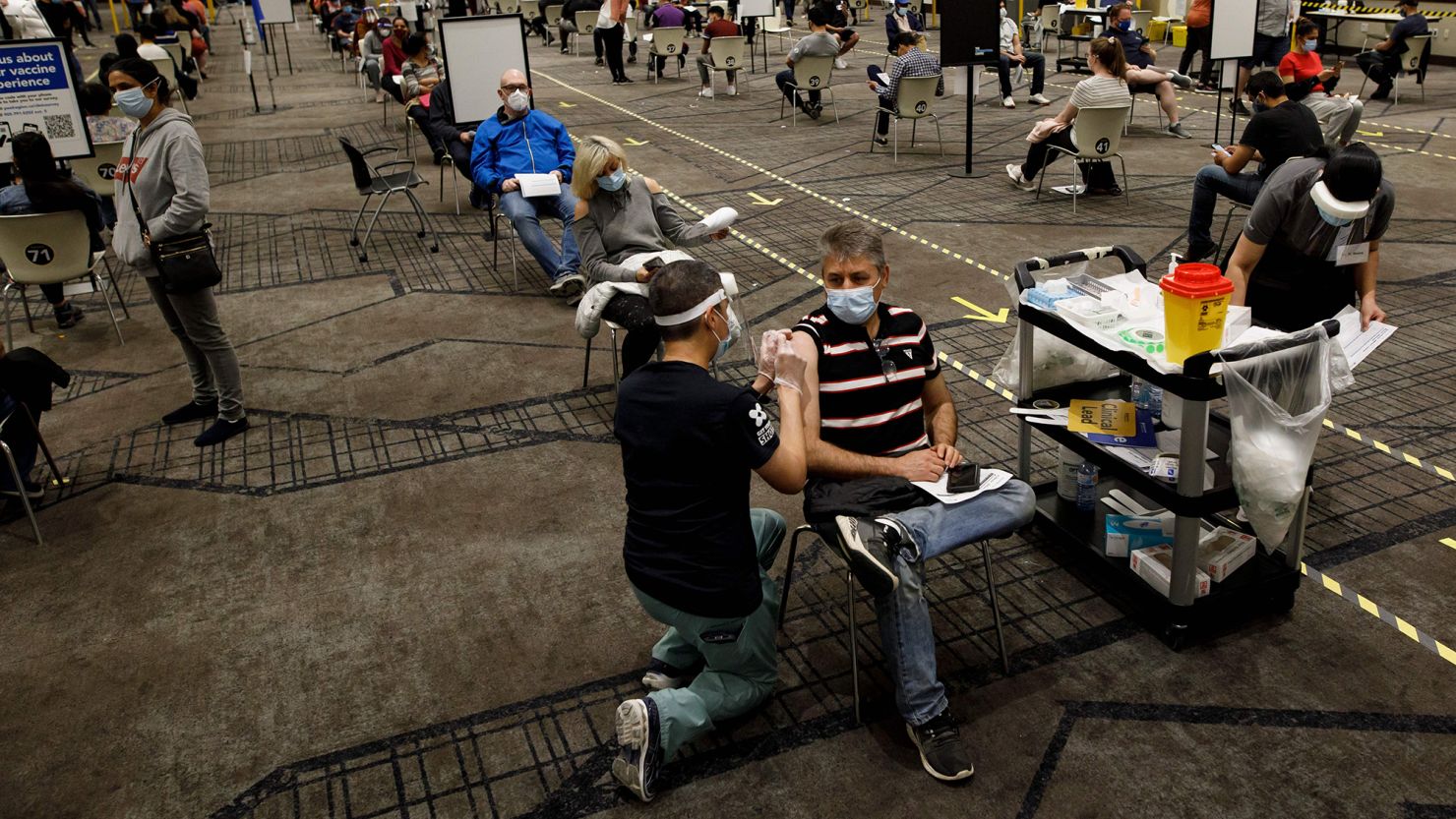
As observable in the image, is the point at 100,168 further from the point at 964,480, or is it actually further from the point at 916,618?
the point at 916,618

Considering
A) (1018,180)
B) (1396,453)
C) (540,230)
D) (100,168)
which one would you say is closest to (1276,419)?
(1396,453)

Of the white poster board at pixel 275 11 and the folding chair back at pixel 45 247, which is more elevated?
the white poster board at pixel 275 11

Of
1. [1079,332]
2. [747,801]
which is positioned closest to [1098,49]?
[1079,332]

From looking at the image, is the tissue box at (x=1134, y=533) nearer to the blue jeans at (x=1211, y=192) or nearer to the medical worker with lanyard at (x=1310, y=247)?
the medical worker with lanyard at (x=1310, y=247)

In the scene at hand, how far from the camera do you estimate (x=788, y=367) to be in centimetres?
388

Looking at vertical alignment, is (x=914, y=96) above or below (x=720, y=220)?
above

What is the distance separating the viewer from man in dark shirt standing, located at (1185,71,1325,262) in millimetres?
6945

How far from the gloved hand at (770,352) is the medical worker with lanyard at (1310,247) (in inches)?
92.5

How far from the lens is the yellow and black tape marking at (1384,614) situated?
405cm

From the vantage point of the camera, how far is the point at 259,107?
18656mm

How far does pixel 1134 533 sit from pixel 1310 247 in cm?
157

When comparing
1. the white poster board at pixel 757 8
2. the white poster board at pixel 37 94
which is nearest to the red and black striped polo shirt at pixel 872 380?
the white poster board at pixel 37 94

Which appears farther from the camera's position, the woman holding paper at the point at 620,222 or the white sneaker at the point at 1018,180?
the white sneaker at the point at 1018,180

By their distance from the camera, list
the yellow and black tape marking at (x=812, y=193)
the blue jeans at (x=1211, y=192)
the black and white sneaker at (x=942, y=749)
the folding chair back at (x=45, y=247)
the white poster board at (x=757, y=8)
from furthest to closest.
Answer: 1. the white poster board at (x=757, y=8)
2. the yellow and black tape marking at (x=812, y=193)
3. the blue jeans at (x=1211, y=192)
4. the folding chair back at (x=45, y=247)
5. the black and white sneaker at (x=942, y=749)
